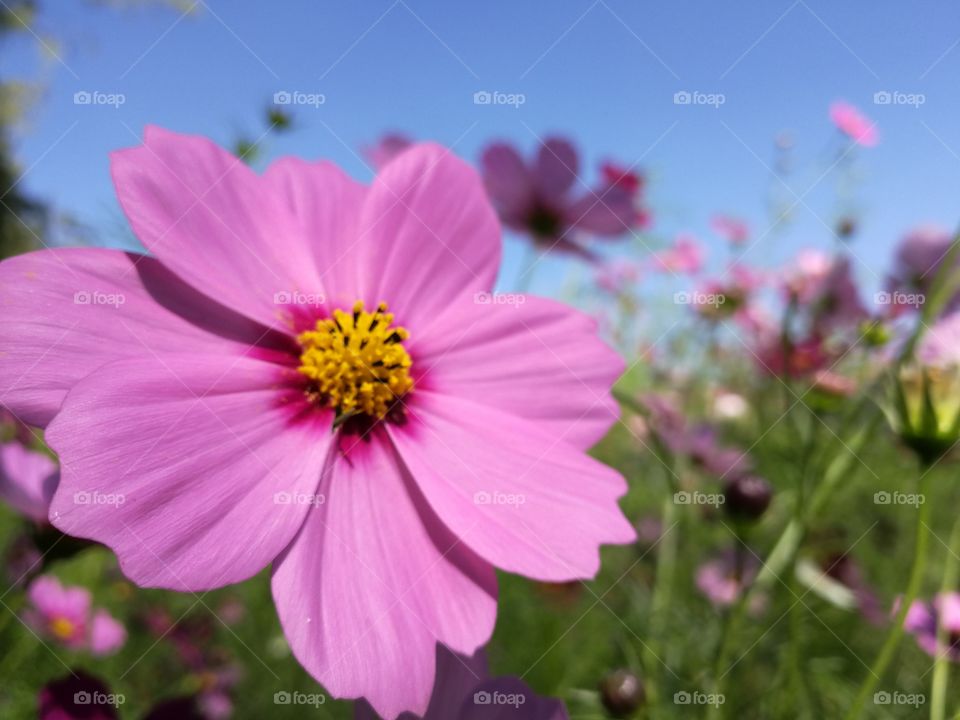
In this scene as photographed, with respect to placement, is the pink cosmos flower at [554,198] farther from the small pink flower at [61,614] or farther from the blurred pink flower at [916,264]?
the small pink flower at [61,614]

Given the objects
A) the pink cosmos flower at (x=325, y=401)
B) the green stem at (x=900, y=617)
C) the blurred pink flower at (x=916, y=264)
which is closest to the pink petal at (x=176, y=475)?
Answer: the pink cosmos flower at (x=325, y=401)

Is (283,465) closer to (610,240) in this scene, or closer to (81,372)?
(81,372)

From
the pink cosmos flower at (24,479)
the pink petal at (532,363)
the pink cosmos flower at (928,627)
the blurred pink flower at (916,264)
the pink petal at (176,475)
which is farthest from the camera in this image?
the blurred pink flower at (916,264)

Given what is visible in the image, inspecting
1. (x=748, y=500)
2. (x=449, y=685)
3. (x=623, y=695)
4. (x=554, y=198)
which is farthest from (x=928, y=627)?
(x=449, y=685)

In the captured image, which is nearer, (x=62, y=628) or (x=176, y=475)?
(x=176, y=475)

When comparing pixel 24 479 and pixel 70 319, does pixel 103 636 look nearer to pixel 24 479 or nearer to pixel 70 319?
pixel 24 479
